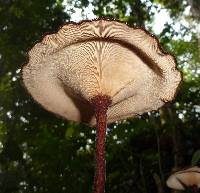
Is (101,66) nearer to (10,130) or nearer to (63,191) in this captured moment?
(63,191)

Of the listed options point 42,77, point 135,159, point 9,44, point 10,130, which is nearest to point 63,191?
point 135,159

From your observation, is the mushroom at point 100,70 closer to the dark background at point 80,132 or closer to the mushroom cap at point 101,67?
the mushroom cap at point 101,67

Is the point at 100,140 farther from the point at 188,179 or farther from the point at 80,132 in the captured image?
the point at 80,132

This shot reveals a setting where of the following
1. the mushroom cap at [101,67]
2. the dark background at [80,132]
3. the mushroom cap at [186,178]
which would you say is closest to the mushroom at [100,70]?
the mushroom cap at [101,67]

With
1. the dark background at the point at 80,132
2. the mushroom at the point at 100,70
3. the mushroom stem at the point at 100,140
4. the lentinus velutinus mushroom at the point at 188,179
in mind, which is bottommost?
the mushroom stem at the point at 100,140

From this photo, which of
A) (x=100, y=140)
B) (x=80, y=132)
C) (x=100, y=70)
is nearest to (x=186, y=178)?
(x=100, y=70)

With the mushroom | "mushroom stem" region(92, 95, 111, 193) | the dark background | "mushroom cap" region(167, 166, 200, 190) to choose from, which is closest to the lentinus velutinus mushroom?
"mushroom cap" region(167, 166, 200, 190)

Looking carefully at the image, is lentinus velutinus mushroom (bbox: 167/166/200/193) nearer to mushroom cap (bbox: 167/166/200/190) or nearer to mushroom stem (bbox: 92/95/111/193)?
mushroom cap (bbox: 167/166/200/190)
